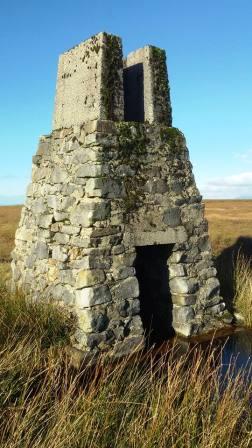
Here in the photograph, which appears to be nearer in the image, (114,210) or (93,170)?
(93,170)

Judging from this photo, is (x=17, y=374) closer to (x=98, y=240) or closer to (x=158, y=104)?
(x=98, y=240)

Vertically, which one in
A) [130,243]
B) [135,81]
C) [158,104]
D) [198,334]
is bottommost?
[198,334]

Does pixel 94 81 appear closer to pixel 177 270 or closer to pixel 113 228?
pixel 113 228

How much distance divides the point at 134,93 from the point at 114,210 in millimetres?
2390

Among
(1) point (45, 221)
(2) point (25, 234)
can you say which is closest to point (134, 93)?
(1) point (45, 221)

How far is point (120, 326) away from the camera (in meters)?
6.23

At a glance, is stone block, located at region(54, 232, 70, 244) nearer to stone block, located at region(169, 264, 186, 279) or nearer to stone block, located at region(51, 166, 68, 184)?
stone block, located at region(51, 166, 68, 184)

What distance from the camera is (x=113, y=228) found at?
20.4ft

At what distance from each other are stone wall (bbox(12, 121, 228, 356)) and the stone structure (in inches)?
0.7

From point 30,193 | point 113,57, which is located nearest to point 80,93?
point 113,57

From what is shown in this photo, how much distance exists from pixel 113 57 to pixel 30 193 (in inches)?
113

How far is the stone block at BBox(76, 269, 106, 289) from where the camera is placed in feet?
19.5

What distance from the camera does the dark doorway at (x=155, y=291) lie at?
24.0 feet

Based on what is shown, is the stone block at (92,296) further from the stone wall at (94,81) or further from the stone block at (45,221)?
the stone wall at (94,81)
